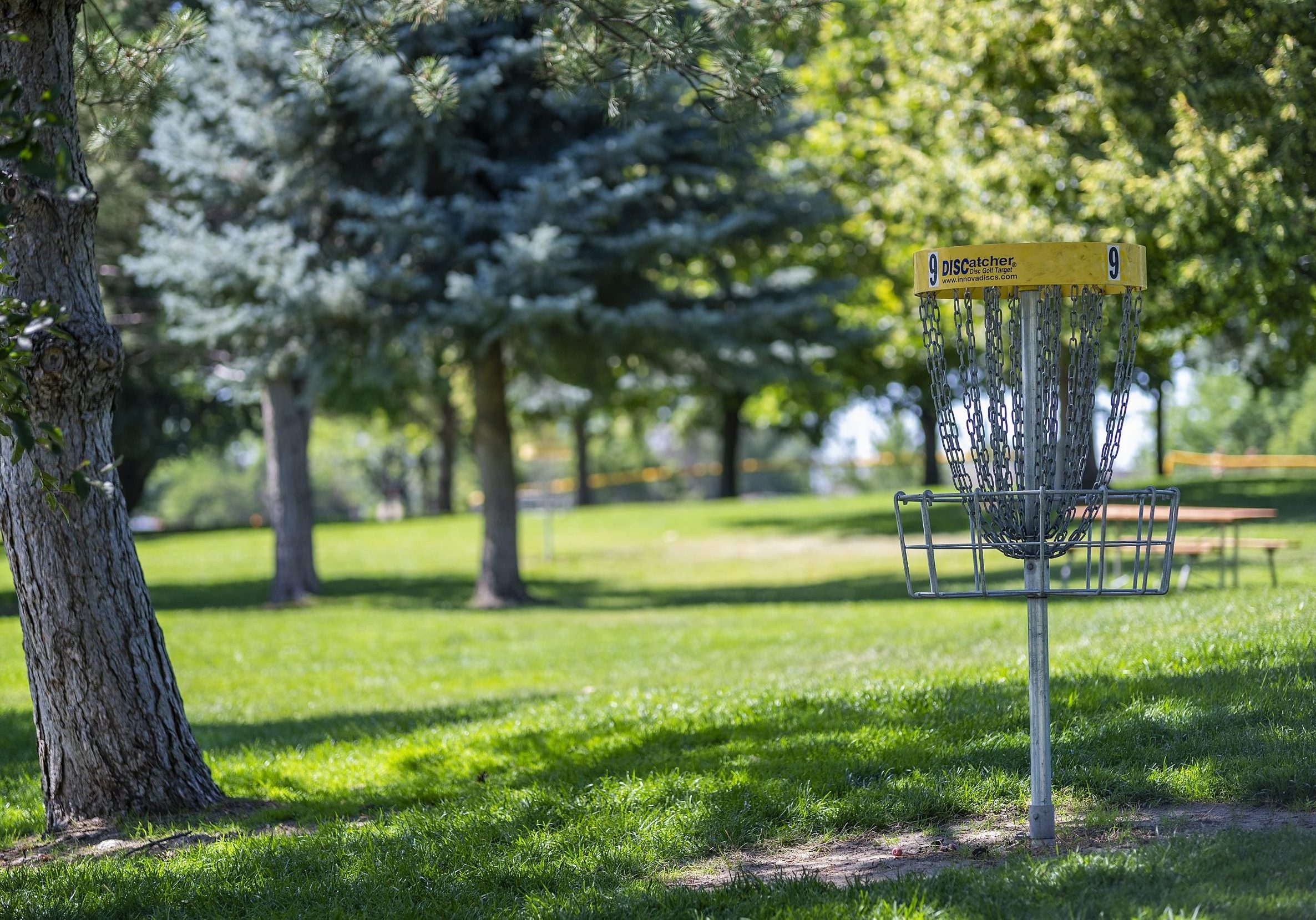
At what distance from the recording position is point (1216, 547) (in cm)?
1324

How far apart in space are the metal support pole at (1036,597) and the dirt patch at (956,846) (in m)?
0.13

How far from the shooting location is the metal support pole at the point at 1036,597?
4.05 m

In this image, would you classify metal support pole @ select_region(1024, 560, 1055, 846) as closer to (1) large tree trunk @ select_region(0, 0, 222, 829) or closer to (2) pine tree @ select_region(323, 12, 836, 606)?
(1) large tree trunk @ select_region(0, 0, 222, 829)

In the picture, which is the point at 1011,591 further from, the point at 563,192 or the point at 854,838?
the point at 563,192

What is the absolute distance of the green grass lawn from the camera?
3971mm

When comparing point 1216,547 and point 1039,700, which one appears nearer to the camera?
point 1039,700

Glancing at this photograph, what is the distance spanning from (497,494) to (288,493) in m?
3.03

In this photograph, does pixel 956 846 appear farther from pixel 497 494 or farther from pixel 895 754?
pixel 497 494

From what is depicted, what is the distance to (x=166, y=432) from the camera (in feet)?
97.0

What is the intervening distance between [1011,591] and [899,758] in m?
1.47

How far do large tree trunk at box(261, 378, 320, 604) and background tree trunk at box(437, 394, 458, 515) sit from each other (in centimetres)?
2056

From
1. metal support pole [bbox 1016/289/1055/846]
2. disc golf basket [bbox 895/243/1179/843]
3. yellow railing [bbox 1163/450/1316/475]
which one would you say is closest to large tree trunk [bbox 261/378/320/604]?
disc golf basket [bbox 895/243/1179/843]

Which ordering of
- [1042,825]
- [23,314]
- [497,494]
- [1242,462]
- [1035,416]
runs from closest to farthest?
[23,314] → [1035,416] → [1042,825] → [497,494] → [1242,462]

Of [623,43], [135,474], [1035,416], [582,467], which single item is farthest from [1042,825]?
[582,467]
